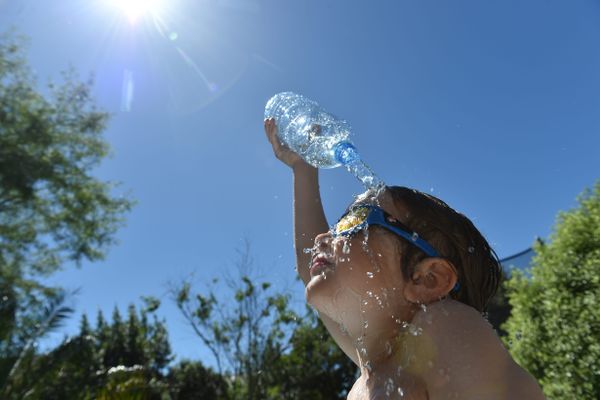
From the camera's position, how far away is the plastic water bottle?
240cm

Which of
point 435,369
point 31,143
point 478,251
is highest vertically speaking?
point 31,143

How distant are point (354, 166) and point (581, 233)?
3973mm

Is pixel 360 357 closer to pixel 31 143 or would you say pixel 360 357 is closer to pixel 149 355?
pixel 31 143

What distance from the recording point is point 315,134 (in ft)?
9.52

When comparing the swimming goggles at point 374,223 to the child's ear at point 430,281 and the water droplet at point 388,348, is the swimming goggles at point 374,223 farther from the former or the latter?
the water droplet at point 388,348

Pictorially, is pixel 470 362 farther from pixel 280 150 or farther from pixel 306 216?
pixel 280 150

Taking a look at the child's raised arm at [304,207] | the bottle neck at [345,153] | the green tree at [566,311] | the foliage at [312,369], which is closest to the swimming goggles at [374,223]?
the child's raised arm at [304,207]

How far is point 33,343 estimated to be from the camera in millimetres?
6820

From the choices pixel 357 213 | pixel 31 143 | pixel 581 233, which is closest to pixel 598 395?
pixel 581 233

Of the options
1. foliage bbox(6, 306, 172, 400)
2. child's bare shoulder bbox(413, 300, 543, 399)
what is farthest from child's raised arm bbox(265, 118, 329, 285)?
foliage bbox(6, 306, 172, 400)

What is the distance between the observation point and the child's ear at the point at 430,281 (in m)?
1.49

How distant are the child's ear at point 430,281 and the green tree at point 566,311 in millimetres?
3513

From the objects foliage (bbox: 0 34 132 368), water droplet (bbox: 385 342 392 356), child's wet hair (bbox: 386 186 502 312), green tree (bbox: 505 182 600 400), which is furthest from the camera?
foliage (bbox: 0 34 132 368)

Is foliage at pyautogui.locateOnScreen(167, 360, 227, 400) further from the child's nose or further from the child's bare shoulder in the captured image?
the child's bare shoulder
